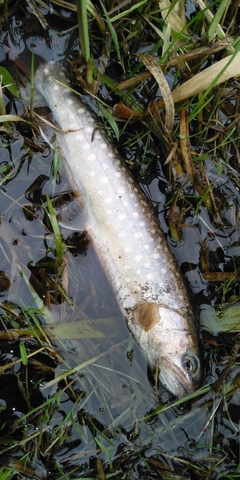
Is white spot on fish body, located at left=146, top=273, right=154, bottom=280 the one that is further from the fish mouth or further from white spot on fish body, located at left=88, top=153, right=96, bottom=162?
white spot on fish body, located at left=88, top=153, right=96, bottom=162

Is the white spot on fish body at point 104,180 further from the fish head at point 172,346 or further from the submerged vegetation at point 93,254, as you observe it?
the fish head at point 172,346

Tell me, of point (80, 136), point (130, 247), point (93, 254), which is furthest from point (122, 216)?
point (80, 136)

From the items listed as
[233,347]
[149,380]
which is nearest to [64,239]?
[149,380]

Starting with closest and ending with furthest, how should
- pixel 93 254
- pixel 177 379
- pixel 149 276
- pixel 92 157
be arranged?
1. pixel 177 379
2. pixel 149 276
3. pixel 92 157
4. pixel 93 254

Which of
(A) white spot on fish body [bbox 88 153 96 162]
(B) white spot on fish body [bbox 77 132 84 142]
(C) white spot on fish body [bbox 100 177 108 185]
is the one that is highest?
(B) white spot on fish body [bbox 77 132 84 142]

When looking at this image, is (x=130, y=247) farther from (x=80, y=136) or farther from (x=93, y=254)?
(x=80, y=136)

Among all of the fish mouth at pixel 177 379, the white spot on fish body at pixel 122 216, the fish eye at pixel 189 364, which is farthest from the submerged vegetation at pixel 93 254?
the white spot on fish body at pixel 122 216

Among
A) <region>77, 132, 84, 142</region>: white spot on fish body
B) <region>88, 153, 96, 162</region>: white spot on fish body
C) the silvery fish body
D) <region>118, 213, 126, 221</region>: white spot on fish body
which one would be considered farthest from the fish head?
<region>77, 132, 84, 142</region>: white spot on fish body
